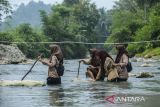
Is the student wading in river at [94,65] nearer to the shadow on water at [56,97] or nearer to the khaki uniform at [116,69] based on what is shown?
the khaki uniform at [116,69]

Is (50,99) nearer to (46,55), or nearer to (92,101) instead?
(92,101)

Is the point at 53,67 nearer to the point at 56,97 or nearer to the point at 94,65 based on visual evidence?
the point at 94,65

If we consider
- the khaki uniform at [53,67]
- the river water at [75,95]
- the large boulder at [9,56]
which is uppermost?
the khaki uniform at [53,67]

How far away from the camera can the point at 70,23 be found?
321 ft

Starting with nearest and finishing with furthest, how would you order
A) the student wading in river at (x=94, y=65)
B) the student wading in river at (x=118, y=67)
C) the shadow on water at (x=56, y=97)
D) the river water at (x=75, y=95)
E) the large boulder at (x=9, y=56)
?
the river water at (x=75, y=95) < the shadow on water at (x=56, y=97) < the student wading in river at (x=118, y=67) < the student wading in river at (x=94, y=65) < the large boulder at (x=9, y=56)

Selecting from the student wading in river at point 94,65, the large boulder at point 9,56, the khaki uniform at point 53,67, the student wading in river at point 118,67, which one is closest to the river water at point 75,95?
the khaki uniform at point 53,67

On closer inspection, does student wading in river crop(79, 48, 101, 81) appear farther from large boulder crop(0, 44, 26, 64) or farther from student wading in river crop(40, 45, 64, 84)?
large boulder crop(0, 44, 26, 64)

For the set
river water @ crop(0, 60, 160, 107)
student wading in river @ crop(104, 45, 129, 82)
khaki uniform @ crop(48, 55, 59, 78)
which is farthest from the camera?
student wading in river @ crop(104, 45, 129, 82)

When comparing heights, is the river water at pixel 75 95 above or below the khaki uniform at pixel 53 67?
below

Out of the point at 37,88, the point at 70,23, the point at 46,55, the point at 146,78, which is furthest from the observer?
the point at 70,23

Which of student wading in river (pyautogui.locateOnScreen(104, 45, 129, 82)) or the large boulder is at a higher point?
student wading in river (pyautogui.locateOnScreen(104, 45, 129, 82))

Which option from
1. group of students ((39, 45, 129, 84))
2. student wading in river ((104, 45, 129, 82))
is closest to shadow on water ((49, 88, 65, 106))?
group of students ((39, 45, 129, 84))

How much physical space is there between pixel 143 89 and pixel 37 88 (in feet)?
12.1

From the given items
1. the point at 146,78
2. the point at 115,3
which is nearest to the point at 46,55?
the point at 146,78
